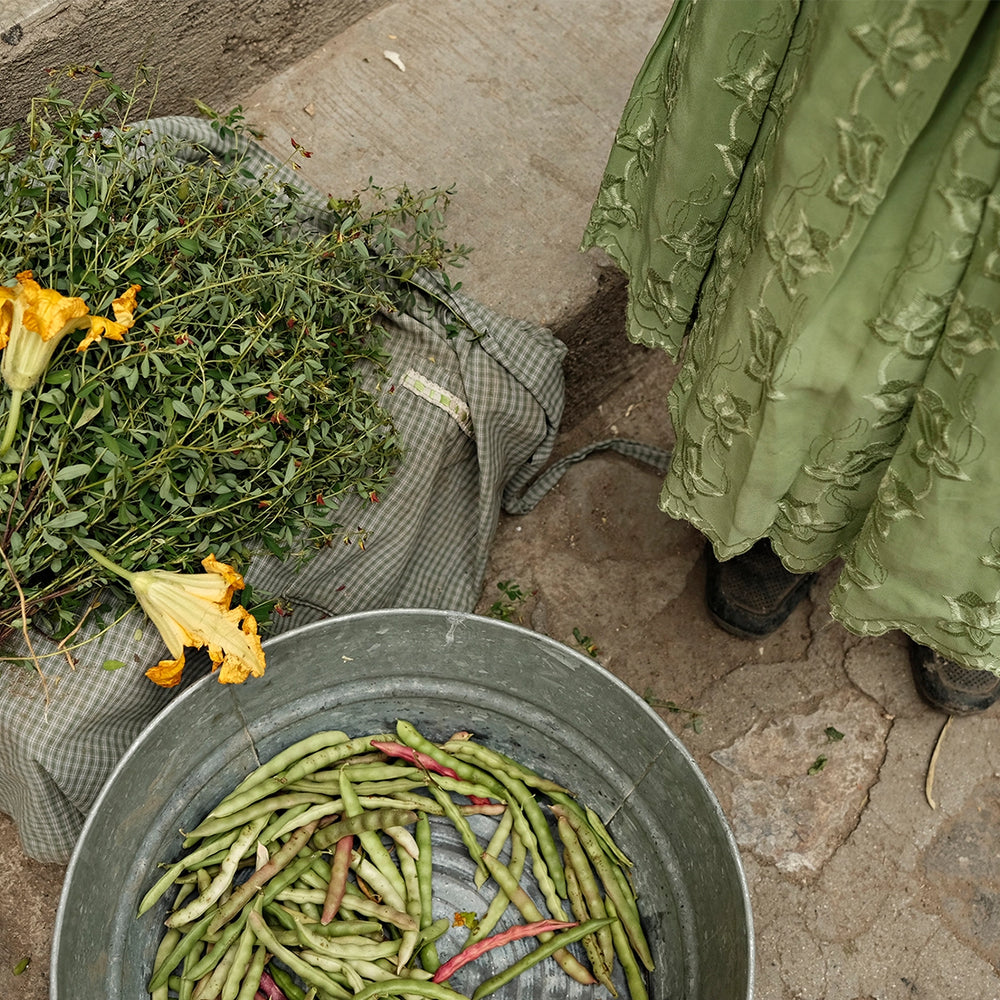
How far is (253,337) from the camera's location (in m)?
1.65

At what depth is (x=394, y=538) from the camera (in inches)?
83.0

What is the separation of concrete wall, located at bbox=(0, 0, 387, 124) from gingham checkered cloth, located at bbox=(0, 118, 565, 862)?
0.94 feet

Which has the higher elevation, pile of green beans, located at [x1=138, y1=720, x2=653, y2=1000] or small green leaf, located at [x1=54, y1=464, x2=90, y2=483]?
small green leaf, located at [x1=54, y1=464, x2=90, y2=483]

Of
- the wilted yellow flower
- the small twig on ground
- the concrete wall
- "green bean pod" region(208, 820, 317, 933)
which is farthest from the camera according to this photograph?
the small twig on ground

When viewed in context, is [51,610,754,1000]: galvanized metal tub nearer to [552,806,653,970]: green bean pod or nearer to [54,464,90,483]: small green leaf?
[552,806,653,970]: green bean pod

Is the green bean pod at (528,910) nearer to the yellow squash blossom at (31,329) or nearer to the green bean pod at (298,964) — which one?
the green bean pod at (298,964)

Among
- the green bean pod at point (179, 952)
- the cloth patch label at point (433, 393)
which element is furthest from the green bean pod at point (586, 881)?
the cloth patch label at point (433, 393)

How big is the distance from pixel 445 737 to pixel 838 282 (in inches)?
50.3

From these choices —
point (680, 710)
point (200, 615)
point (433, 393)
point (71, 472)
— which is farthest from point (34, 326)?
point (680, 710)

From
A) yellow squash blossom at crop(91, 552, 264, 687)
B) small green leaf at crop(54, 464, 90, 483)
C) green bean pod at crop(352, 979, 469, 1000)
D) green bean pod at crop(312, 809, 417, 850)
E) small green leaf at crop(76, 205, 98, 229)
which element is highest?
small green leaf at crop(76, 205, 98, 229)

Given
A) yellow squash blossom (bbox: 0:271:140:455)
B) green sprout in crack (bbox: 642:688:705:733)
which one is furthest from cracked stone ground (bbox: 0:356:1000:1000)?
yellow squash blossom (bbox: 0:271:140:455)

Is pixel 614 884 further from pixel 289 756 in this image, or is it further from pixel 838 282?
pixel 838 282

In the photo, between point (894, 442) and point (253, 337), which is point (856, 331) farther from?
point (253, 337)

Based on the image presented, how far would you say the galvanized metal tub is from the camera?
1684 millimetres
